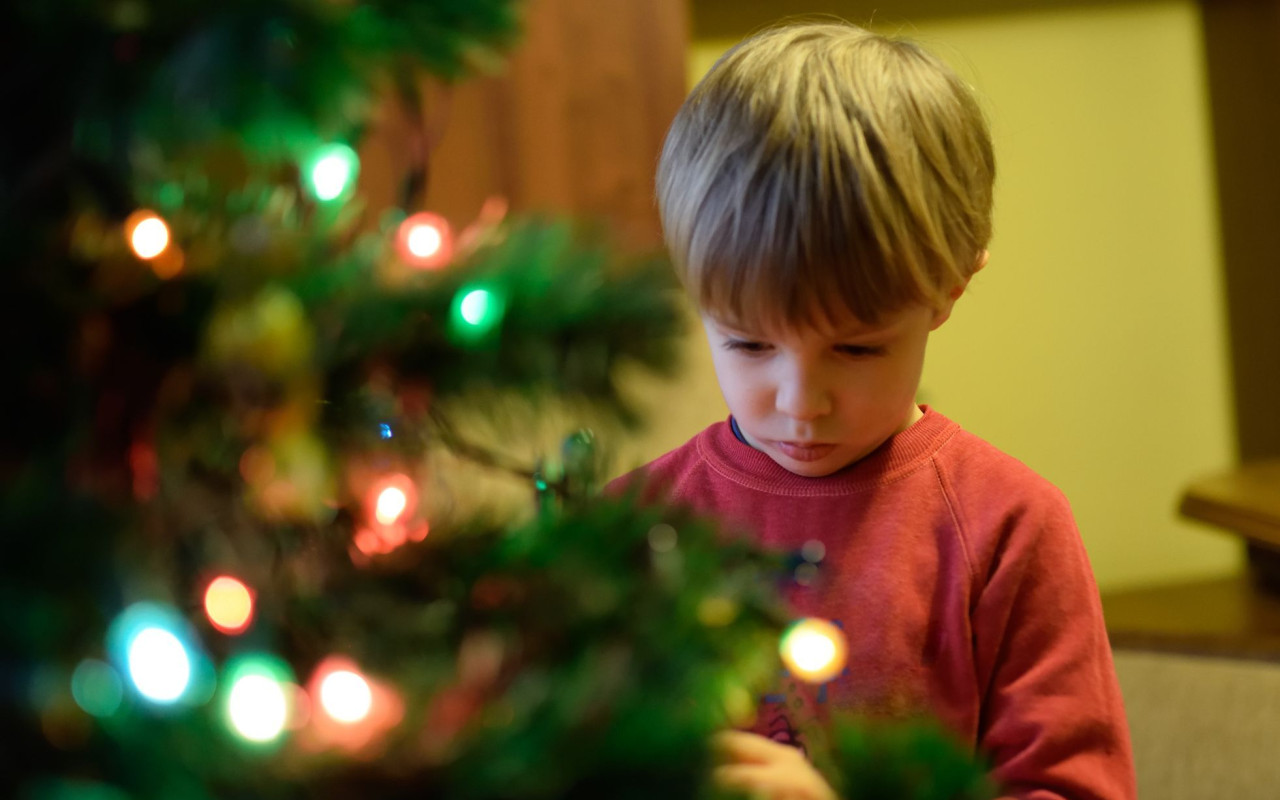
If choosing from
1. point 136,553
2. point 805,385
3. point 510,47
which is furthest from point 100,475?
point 805,385

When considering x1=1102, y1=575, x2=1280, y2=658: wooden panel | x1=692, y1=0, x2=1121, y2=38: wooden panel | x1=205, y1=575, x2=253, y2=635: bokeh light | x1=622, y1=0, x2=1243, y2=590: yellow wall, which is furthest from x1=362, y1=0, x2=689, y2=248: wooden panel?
x1=205, y1=575, x2=253, y2=635: bokeh light

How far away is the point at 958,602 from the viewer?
2.34ft

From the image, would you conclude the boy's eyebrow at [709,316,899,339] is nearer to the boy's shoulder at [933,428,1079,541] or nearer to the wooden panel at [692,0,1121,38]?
the boy's shoulder at [933,428,1079,541]

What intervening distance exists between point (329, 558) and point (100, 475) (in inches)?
3.3

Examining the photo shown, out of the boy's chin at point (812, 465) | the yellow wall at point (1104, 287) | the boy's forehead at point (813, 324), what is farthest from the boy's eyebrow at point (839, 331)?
the yellow wall at point (1104, 287)

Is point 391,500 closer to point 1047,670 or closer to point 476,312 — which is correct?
point 476,312

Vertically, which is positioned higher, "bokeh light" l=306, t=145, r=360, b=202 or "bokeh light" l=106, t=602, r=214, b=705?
"bokeh light" l=306, t=145, r=360, b=202

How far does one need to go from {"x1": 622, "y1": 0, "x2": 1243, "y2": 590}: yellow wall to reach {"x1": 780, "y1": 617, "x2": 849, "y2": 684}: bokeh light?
1.22 m

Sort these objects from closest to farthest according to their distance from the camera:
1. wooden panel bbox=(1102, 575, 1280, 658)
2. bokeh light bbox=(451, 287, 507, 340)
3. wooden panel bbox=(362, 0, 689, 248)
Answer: bokeh light bbox=(451, 287, 507, 340) → wooden panel bbox=(1102, 575, 1280, 658) → wooden panel bbox=(362, 0, 689, 248)

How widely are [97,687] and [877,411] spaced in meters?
0.49

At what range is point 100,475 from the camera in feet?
1.12

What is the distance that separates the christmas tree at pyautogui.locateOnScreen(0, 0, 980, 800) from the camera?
0.93 ft

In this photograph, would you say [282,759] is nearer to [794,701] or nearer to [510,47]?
[510,47]

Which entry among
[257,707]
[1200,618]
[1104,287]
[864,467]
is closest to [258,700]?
[257,707]
